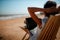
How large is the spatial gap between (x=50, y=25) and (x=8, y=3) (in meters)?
7.32

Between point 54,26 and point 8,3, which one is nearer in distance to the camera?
point 54,26

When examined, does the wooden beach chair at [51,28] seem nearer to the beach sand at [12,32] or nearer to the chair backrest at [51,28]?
the chair backrest at [51,28]

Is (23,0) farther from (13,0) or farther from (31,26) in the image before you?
(31,26)

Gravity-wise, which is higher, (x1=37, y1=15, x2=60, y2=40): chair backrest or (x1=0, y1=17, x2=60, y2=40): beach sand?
(x1=37, y1=15, x2=60, y2=40): chair backrest

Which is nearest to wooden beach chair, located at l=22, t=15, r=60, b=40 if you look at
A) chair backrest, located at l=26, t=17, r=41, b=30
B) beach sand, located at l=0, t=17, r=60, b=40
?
chair backrest, located at l=26, t=17, r=41, b=30

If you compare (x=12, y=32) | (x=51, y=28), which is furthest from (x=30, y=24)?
(x=12, y=32)

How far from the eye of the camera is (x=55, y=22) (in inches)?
36.5

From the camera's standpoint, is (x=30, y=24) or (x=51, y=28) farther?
(x=30, y=24)

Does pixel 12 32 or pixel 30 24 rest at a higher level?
pixel 30 24

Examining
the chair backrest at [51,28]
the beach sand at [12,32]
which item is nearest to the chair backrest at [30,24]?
the chair backrest at [51,28]

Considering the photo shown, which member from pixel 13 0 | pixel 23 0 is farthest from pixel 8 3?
pixel 23 0

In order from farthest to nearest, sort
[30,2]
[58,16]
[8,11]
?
[8,11] < [30,2] < [58,16]

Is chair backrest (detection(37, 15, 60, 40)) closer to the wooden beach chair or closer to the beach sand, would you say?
the wooden beach chair

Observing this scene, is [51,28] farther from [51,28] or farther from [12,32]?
[12,32]
